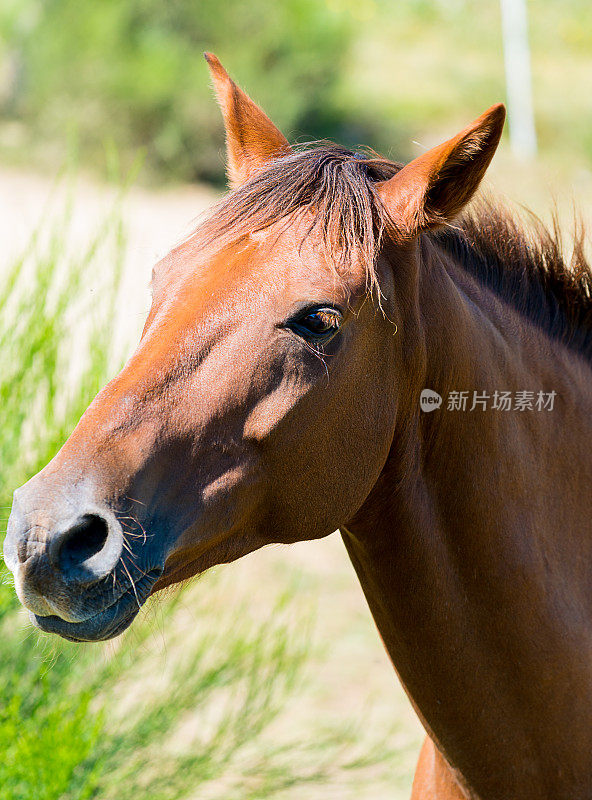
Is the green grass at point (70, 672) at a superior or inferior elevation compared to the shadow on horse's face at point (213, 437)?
inferior

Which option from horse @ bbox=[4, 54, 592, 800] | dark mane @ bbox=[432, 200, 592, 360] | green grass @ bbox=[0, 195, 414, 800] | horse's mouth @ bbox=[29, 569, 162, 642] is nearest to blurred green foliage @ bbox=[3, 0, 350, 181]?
green grass @ bbox=[0, 195, 414, 800]

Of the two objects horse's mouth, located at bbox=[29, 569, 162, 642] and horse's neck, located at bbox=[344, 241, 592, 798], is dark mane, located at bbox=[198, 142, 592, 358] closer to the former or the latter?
horse's neck, located at bbox=[344, 241, 592, 798]

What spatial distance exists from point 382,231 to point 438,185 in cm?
15

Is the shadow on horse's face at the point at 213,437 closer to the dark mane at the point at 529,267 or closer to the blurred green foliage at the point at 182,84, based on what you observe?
the dark mane at the point at 529,267

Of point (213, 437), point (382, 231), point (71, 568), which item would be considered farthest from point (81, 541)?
point (382, 231)

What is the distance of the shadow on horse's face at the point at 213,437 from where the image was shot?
149 cm

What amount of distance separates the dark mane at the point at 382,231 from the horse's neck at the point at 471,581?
191 millimetres

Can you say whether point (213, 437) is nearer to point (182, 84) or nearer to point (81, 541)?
point (81, 541)

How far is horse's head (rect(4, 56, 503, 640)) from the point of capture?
Result: 1504mm

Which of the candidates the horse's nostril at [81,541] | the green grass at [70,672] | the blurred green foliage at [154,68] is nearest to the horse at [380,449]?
the horse's nostril at [81,541]

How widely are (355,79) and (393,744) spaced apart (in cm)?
2030

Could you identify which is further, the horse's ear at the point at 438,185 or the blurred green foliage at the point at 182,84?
the blurred green foliage at the point at 182,84

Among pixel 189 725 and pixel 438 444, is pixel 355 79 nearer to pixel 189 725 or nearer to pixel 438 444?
pixel 189 725

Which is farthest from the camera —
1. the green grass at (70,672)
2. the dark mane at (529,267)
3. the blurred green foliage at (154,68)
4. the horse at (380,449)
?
the blurred green foliage at (154,68)
